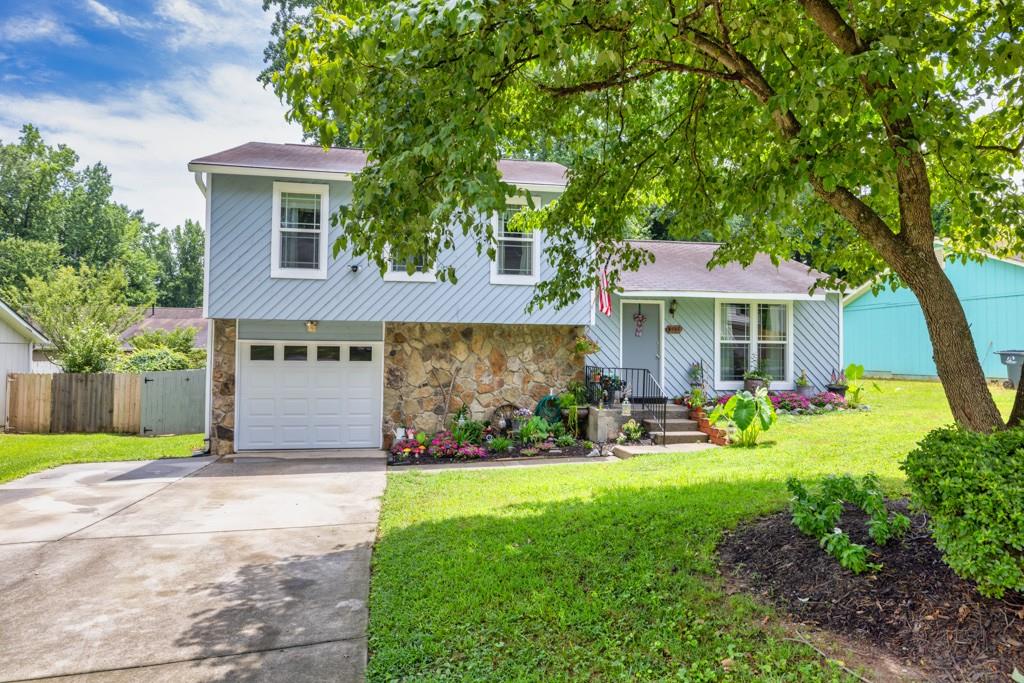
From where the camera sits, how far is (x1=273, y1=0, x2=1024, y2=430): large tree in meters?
3.21

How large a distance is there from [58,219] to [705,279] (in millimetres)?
36554

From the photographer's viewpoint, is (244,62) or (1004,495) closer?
(1004,495)

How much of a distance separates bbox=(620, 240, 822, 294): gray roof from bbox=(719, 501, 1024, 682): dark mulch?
8441 mm

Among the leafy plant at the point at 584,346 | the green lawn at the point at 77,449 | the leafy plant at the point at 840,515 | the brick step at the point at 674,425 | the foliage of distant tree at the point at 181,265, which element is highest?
the foliage of distant tree at the point at 181,265

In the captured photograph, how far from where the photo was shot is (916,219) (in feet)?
12.5

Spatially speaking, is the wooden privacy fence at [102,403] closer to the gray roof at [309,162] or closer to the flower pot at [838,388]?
the gray roof at [309,162]

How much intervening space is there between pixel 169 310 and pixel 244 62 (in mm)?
31416

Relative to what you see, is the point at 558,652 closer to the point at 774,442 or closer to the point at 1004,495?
the point at 1004,495

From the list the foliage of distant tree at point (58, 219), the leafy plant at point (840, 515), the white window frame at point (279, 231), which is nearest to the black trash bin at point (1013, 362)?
the leafy plant at point (840, 515)

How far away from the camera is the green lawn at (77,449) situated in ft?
30.9

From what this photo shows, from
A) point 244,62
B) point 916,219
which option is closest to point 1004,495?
point 916,219

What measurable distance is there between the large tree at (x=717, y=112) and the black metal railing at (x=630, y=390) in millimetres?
5596

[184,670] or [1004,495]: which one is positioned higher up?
[1004,495]

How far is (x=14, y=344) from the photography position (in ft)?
53.4
